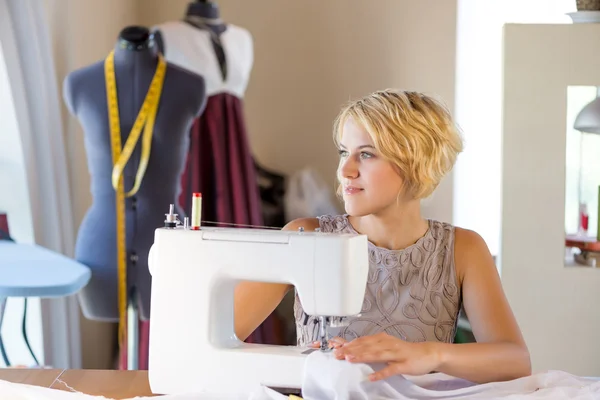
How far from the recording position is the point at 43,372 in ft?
5.40

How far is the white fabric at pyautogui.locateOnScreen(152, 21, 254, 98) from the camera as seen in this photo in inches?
131

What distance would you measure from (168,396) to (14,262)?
4.24 feet

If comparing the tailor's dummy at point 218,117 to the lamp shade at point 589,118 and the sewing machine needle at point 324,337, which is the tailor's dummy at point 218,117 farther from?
the sewing machine needle at point 324,337

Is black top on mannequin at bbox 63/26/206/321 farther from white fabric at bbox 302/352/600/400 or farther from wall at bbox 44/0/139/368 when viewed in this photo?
Answer: white fabric at bbox 302/352/600/400

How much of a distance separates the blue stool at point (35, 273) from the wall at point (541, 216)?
1405 mm

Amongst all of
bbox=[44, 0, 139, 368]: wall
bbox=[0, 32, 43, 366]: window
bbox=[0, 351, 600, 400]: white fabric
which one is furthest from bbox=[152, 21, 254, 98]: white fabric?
bbox=[0, 351, 600, 400]: white fabric

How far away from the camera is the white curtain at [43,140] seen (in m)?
2.88

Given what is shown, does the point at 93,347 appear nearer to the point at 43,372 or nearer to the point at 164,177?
the point at 164,177

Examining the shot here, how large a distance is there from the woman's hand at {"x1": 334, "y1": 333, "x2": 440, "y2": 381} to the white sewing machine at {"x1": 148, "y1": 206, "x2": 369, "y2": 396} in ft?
0.19

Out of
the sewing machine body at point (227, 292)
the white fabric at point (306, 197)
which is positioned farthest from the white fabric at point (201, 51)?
the sewing machine body at point (227, 292)

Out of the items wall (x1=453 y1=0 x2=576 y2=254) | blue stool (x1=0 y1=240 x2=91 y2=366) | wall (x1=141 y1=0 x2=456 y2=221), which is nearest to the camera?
blue stool (x1=0 y1=240 x2=91 y2=366)

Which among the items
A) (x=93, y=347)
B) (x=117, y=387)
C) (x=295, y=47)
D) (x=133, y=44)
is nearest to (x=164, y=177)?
(x=133, y=44)

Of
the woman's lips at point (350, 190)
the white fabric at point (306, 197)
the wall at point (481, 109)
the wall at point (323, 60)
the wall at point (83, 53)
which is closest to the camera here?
the woman's lips at point (350, 190)

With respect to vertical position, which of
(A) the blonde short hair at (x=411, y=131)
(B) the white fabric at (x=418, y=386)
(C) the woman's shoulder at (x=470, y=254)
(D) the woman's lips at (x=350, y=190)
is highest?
(A) the blonde short hair at (x=411, y=131)
